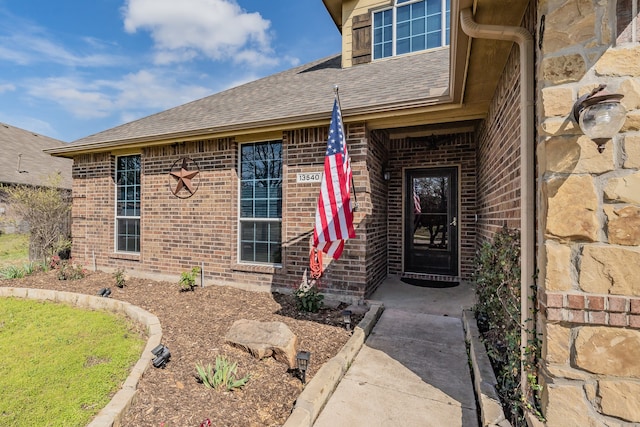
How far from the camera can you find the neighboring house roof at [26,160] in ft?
49.5

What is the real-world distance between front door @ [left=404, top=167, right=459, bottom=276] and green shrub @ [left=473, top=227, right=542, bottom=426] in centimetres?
247

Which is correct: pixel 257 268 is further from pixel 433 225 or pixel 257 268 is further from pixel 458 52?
pixel 458 52

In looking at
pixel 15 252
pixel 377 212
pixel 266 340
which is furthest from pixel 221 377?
pixel 15 252

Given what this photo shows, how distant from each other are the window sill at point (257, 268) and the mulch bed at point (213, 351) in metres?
0.41

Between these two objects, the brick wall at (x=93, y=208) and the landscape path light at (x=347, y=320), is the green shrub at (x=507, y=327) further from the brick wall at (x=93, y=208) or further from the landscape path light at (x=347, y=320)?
the brick wall at (x=93, y=208)

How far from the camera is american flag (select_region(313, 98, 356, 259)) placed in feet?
13.3

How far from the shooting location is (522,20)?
2.37 metres

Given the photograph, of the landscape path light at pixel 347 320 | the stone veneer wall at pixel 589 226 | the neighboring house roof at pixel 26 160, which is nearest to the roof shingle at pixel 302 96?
the stone veneer wall at pixel 589 226

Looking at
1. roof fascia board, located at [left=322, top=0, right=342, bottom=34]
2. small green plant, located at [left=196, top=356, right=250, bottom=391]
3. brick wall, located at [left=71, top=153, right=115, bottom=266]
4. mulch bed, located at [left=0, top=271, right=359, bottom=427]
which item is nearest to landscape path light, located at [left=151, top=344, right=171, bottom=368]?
mulch bed, located at [left=0, top=271, right=359, bottom=427]

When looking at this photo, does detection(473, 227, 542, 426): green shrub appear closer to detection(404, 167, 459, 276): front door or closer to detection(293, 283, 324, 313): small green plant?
detection(293, 283, 324, 313): small green plant

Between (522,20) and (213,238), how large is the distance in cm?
549

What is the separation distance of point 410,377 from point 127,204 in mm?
6983

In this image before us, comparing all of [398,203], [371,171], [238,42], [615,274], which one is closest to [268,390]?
[615,274]

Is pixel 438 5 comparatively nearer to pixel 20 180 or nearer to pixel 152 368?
pixel 152 368
